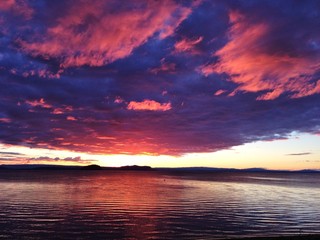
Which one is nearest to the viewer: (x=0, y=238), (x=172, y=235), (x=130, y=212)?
(x=0, y=238)

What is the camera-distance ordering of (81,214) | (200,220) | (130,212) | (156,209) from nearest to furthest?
(200,220) < (81,214) < (130,212) < (156,209)

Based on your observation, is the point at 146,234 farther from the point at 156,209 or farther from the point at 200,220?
the point at 156,209

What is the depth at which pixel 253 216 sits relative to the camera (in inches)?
2219

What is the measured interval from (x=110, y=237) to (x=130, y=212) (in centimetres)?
2122

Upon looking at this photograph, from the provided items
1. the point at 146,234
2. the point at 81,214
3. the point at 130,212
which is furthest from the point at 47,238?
the point at 130,212

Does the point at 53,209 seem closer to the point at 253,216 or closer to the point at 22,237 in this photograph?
the point at 22,237

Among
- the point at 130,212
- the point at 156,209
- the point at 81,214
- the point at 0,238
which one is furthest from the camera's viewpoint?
the point at 156,209

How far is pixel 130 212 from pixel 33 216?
16.8 metres

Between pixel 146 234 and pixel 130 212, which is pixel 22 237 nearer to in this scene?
pixel 146 234

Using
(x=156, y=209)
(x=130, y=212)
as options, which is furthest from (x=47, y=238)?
(x=156, y=209)

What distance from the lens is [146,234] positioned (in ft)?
133

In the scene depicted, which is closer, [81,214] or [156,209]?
[81,214]

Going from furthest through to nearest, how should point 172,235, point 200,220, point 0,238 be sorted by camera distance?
point 200,220, point 172,235, point 0,238

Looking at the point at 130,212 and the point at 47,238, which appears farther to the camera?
the point at 130,212
